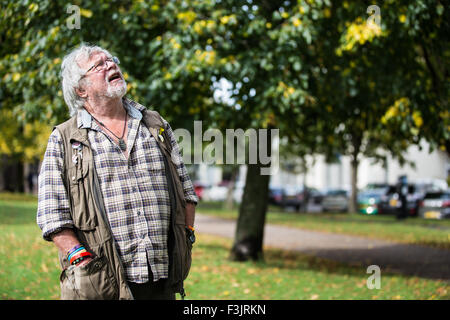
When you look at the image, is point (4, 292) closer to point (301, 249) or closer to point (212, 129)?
point (212, 129)

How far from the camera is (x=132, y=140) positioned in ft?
9.79

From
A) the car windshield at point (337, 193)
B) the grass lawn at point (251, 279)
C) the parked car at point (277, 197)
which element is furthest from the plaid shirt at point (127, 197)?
the parked car at point (277, 197)

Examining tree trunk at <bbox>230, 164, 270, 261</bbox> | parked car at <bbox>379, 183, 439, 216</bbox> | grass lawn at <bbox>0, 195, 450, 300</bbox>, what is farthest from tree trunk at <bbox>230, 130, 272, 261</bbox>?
parked car at <bbox>379, 183, 439, 216</bbox>

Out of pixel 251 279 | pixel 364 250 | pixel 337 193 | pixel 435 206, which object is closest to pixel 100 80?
pixel 251 279

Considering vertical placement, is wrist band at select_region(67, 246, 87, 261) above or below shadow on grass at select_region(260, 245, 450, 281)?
above

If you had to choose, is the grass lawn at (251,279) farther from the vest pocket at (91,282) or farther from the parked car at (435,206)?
the parked car at (435,206)

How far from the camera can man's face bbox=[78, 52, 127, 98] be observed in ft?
9.80

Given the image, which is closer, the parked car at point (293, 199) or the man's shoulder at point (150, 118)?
the man's shoulder at point (150, 118)

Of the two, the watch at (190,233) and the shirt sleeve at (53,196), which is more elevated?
the shirt sleeve at (53,196)

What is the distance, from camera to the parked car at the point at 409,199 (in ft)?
84.3

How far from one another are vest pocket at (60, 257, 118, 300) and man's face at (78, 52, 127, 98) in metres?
0.86

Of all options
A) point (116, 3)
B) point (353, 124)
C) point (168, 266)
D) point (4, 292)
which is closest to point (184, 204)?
point (168, 266)

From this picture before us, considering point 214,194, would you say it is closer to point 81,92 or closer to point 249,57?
point 249,57

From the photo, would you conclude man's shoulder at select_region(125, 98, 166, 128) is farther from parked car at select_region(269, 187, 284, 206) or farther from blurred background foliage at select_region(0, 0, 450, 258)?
parked car at select_region(269, 187, 284, 206)
